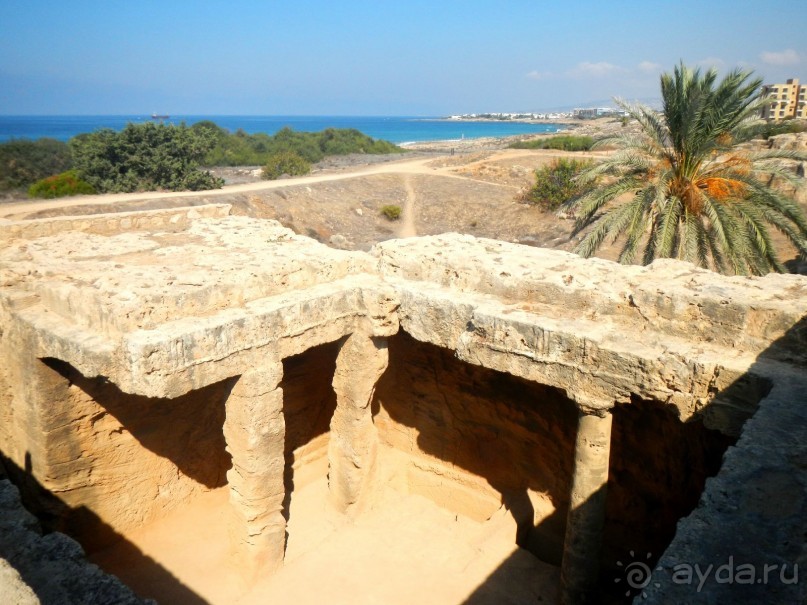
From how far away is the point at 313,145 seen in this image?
50.3 m

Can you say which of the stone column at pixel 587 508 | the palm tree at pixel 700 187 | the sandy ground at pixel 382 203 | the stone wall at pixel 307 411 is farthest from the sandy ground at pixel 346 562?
the sandy ground at pixel 382 203

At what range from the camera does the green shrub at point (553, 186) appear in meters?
26.4

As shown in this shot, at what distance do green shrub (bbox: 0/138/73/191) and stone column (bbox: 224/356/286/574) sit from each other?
1103 inches

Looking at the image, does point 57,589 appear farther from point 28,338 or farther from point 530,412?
point 530,412

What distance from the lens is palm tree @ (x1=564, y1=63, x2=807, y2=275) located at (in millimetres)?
10016

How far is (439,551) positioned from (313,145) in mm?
46286

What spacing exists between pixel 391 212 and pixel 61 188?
13.7 metres

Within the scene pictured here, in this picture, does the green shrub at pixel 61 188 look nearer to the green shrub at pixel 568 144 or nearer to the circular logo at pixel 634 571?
the circular logo at pixel 634 571

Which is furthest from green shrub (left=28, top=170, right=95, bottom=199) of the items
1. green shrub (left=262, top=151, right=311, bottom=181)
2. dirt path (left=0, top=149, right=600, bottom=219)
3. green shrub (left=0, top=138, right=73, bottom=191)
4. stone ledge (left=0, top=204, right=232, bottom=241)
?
A: stone ledge (left=0, top=204, right=232, bottom=241)

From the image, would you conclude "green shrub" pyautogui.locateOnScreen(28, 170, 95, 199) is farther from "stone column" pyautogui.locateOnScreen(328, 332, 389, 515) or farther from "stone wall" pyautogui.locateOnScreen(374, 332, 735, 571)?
"stone column" pyautogui.locateOnScreen(328, 332, 389, 515)

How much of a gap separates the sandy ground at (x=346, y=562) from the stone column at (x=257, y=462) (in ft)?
1.52

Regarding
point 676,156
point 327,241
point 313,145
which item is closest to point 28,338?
point 676,156

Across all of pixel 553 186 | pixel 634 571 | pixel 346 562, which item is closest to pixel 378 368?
pixel 346 562

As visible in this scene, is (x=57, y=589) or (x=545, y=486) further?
(x=545, y=486)
